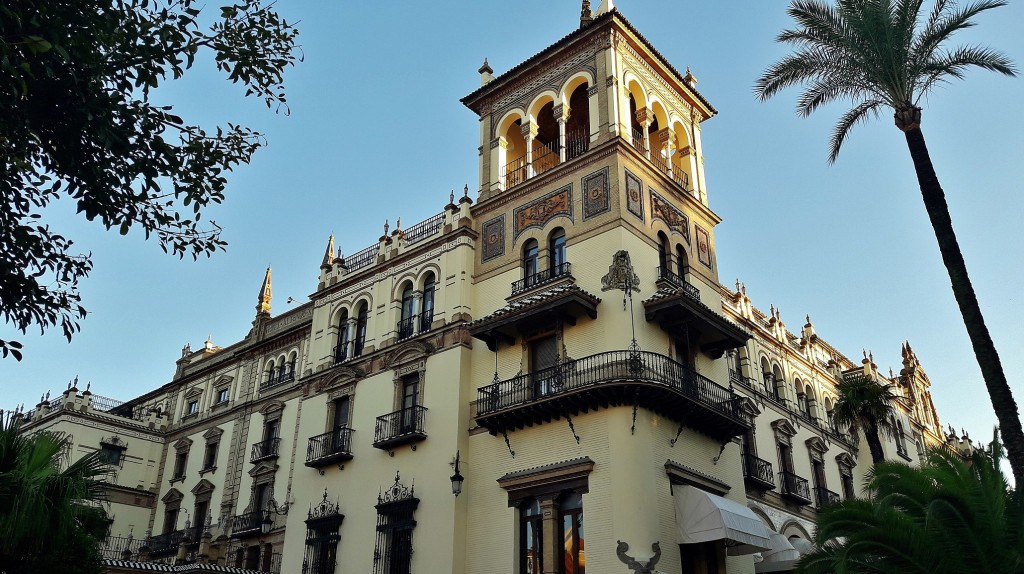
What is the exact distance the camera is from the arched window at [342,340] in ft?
99.9

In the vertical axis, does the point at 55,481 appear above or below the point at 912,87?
below

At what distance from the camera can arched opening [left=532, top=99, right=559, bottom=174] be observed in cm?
2864

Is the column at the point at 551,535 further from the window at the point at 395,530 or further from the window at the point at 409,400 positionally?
the window at the point at 409,400

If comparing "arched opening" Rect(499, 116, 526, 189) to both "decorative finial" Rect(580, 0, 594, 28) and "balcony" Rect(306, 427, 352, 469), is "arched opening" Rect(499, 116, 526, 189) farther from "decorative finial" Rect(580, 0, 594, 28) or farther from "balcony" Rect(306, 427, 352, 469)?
"balcony" Rect(306, 427, 352, 469)

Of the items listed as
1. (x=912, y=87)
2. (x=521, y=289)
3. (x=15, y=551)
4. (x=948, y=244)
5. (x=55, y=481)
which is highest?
(x=912, y=87)

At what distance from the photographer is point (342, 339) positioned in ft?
101

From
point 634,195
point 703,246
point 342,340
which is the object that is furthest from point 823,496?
point 342,340

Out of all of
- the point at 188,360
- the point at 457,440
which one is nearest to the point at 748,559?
the point at 457,440

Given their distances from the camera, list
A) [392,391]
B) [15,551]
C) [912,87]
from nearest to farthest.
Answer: [15,551] < [912,87] < [392,391]

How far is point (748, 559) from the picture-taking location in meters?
24.1

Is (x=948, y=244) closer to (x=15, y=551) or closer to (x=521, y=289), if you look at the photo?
(x=521, y=289)

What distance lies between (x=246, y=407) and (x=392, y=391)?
10.2 metres

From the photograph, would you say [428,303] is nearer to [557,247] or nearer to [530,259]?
[530,259]

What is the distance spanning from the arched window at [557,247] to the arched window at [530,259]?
1.76 ft
